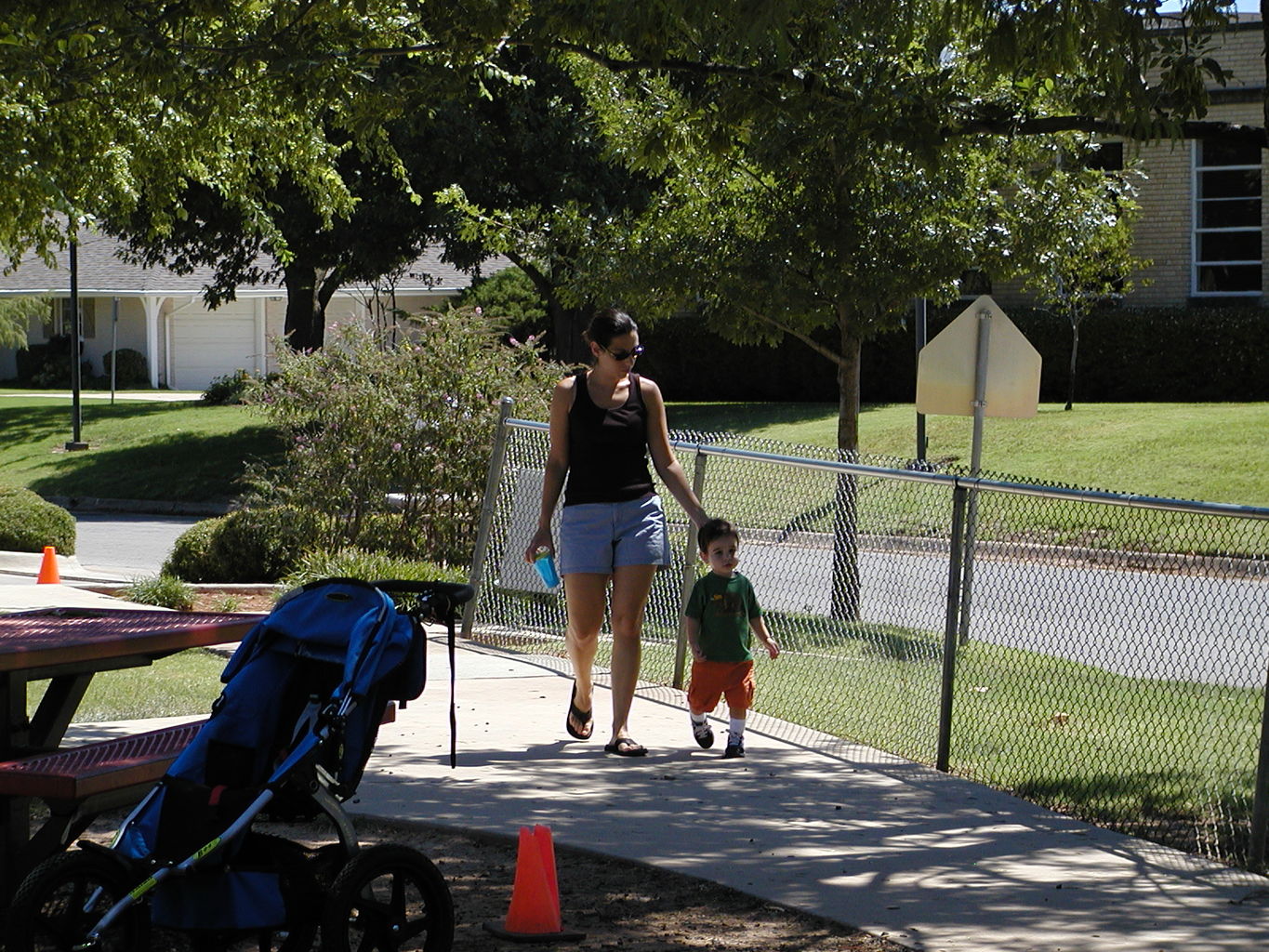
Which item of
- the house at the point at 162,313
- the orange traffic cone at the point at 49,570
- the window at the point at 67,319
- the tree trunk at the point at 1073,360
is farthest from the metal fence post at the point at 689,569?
the window at the point at 67,319

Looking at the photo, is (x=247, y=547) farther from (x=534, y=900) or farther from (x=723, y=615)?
(x=534, y=900)

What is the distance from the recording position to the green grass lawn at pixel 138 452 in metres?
26.2

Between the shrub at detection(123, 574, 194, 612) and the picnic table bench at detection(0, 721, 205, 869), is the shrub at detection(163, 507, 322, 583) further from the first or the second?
the picnic table bench at detection(0, 721, 205, 869)

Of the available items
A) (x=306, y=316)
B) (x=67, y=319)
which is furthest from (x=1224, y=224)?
(x=67, y=319)

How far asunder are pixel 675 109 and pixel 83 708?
618 centimetres

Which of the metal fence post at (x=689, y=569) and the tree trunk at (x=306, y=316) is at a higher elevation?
the tree trunk at (x=306, y=316)

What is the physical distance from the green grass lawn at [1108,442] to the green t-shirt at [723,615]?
11.2 m

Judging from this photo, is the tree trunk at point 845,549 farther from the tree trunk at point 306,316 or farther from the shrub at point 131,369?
the shrub at point 131,369

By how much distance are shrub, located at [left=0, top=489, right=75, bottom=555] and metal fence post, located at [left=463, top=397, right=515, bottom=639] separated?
7.60 m

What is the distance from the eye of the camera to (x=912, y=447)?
23.1 m

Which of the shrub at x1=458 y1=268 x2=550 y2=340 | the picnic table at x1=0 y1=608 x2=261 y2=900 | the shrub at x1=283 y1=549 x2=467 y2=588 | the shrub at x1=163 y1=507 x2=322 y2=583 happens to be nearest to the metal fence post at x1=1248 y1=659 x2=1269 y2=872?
the picnic table at x1=0 y1=608 x2=261 y2=900

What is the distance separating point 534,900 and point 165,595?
8366mm

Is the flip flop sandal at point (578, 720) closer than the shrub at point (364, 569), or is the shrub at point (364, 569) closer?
the flip flop sandal at point (578, 720)

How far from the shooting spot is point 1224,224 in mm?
28047
